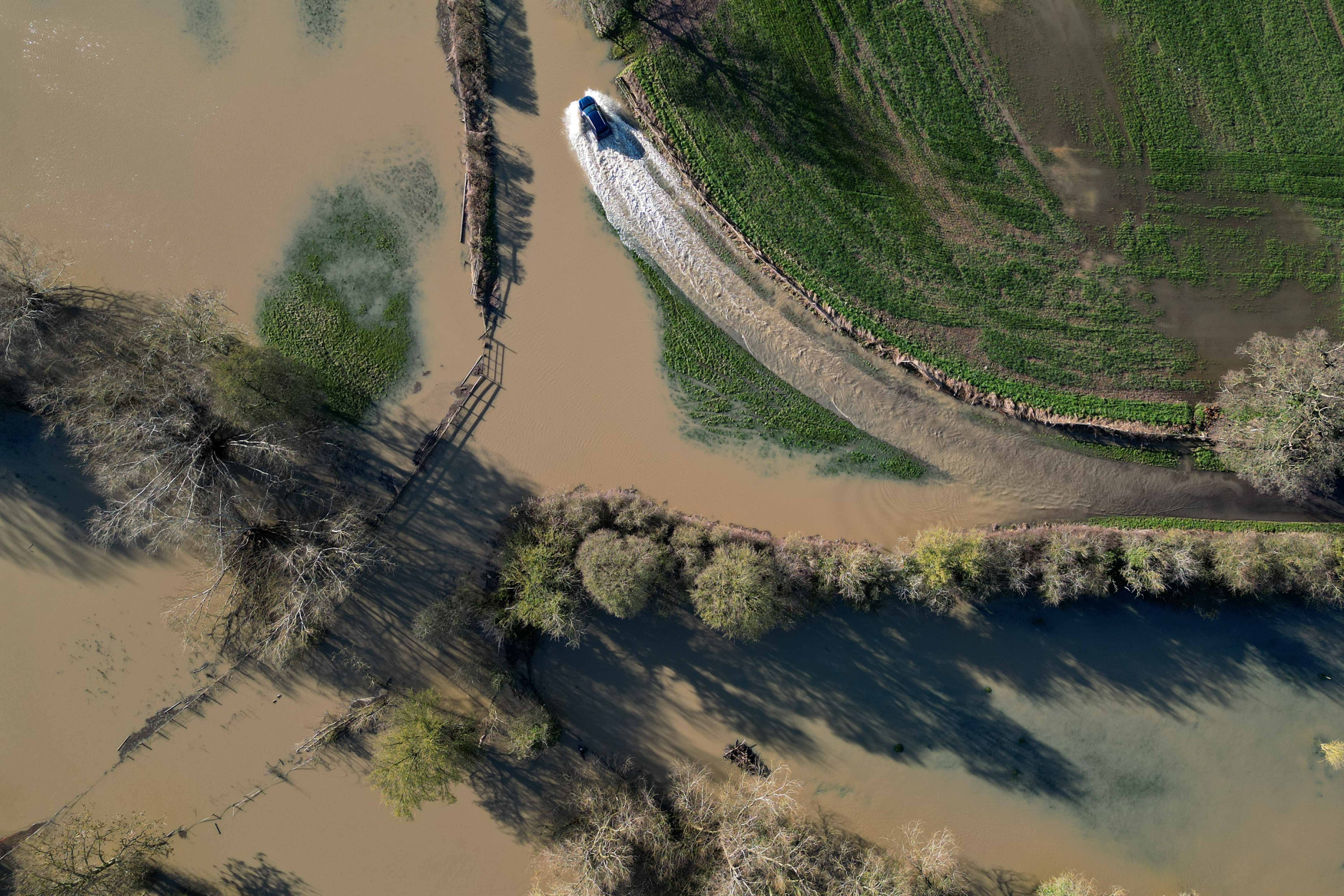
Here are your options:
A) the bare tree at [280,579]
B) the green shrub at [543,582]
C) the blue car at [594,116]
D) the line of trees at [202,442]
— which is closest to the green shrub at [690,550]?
the green shrub at [543,582]

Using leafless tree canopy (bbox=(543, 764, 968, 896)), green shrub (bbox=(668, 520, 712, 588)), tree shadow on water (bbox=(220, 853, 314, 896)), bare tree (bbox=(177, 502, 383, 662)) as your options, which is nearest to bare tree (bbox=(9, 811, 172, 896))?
tree shadow on water (bbox=(220, 853, 314, 896))

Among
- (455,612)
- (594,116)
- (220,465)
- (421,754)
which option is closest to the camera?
(220,465)

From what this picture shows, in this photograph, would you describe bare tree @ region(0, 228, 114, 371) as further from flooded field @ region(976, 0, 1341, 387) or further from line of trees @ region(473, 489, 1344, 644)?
flooded field @ region(976, 0, 1341, 387)

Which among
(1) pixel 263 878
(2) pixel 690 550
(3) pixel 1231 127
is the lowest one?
(1) pixel 263 878

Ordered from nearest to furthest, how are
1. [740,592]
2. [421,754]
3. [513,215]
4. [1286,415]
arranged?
[740,592] < [421,754] < [1286,415] < [513,215]

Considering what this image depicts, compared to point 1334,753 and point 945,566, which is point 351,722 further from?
point 1334,753

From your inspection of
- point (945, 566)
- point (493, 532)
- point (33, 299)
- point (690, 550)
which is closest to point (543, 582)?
point (493, 532)

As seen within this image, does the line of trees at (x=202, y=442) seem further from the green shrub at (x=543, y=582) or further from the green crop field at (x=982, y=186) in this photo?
the green crop field at (x=982, y=186)
